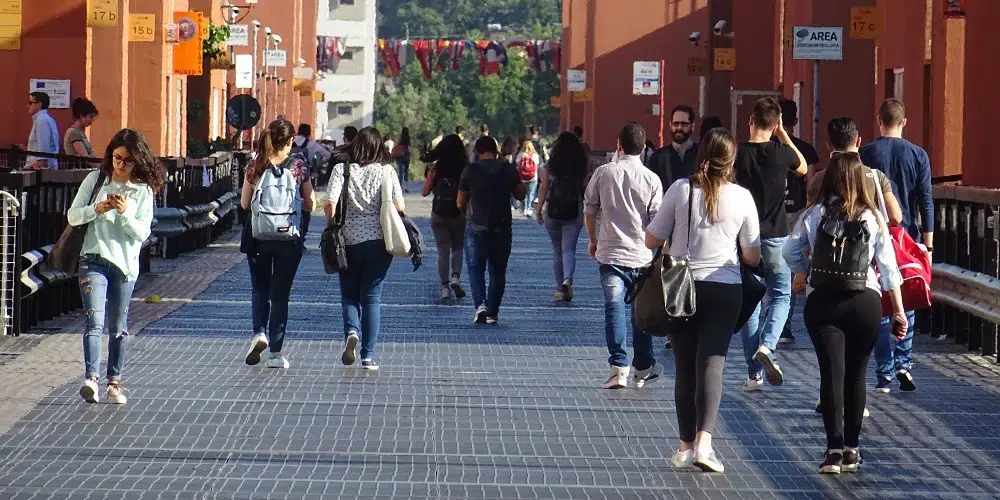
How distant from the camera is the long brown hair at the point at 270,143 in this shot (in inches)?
510

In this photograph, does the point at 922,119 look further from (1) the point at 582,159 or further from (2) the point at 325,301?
(2) the point at 325,301

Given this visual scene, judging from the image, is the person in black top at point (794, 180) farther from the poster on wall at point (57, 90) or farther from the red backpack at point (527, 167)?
the red backpack at point (527, 167)

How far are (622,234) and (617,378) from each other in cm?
93

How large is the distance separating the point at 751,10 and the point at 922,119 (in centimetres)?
2044

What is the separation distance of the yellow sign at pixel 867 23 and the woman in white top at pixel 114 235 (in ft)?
57.7

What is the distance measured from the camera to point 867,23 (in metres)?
27.2

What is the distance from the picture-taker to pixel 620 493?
27.5 feet

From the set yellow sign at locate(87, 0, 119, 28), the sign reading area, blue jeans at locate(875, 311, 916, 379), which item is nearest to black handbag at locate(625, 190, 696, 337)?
blue jeans at locate(875, 311, 916, 379)

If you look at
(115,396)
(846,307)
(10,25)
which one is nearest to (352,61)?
(10,25)

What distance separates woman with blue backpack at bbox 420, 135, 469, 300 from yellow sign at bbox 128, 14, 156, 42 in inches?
442

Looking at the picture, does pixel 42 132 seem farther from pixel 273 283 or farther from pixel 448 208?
pixel 273 283

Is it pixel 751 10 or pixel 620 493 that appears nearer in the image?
pixel 620 493

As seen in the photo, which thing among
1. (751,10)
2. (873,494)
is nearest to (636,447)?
(873,494)

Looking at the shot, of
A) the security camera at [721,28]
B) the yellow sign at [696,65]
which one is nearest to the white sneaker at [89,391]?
the yellow sign at [696,65]
